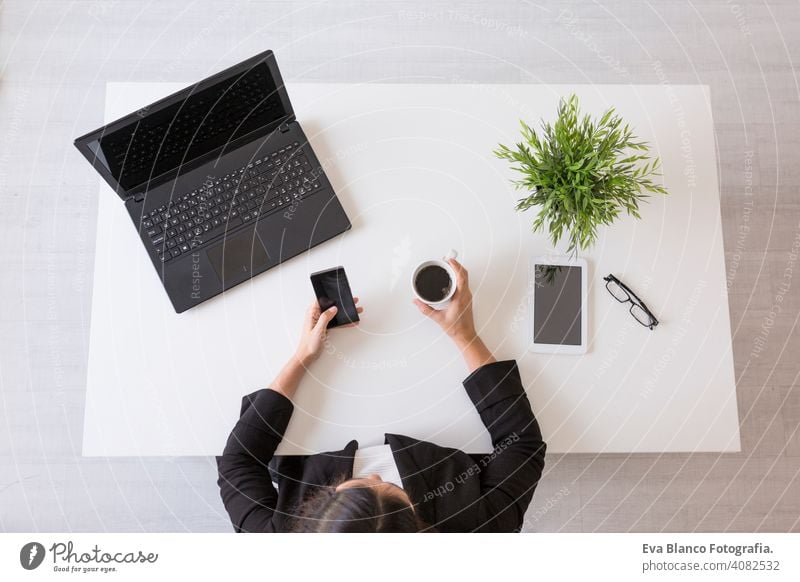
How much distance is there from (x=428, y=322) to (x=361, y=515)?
1.08 feet

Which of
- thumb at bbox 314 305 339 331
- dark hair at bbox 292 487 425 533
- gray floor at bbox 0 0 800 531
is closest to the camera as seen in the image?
dark hair at bbox 292 487 425 533

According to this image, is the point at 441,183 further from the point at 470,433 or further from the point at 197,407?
the point at 197,407

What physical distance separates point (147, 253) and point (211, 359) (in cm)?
22

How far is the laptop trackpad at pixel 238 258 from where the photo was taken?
3.42 feet

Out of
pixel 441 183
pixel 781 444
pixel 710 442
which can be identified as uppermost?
pixel 441 183

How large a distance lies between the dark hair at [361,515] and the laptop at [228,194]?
15.7 inches

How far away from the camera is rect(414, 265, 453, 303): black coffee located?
1.01 meters

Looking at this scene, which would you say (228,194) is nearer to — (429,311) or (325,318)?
(325,318)

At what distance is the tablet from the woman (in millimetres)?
82

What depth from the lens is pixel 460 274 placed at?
1016 mm

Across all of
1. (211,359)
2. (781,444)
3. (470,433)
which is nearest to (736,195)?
(781,444)

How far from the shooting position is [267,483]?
105 centimetres

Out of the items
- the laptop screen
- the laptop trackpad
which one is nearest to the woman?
the laptop trackpad

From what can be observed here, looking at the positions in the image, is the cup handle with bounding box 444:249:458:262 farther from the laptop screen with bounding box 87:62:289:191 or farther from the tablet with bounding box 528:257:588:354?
the laptop screen with bounding box 87:62:289:191
